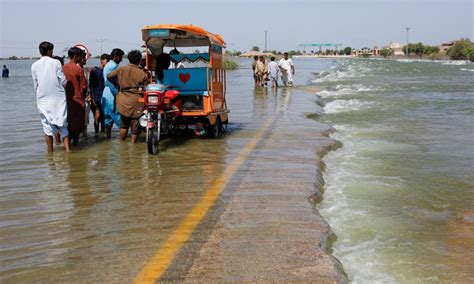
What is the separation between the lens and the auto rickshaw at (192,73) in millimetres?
9250

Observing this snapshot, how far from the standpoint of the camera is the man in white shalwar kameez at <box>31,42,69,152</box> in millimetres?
7781

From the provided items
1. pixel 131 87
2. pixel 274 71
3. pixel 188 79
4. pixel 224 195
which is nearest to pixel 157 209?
pixel 224 195

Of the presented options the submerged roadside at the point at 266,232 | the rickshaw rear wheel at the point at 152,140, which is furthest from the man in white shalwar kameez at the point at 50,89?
the submerged roadside at the point at 266,232

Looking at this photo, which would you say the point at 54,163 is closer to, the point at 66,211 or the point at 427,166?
the point at 66,211

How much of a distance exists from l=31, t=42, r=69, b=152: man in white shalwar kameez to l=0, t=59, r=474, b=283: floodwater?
1.90 ft

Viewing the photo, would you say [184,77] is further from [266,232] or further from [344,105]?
[344,105]

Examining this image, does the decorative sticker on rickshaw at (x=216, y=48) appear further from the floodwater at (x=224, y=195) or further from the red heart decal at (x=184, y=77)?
the floodwater at (x=224, y=195)

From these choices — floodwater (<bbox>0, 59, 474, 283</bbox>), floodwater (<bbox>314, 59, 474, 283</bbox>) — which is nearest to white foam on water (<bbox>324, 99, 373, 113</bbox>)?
floodwater (<bbox>314, 59, 474, 283</bbox>)

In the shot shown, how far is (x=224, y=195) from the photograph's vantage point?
5.70 metres

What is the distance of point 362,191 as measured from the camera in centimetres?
620

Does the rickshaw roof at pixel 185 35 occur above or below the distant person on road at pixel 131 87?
above

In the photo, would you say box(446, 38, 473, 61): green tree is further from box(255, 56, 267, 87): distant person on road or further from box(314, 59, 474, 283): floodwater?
box(314, 59, 474, 283): floodwater

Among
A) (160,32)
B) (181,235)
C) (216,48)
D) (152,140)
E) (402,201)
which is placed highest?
(160,32)

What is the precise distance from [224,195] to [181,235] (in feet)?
4.53
